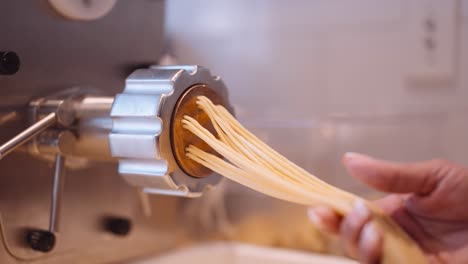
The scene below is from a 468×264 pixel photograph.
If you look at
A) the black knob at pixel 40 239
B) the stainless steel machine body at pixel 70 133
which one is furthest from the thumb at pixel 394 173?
the black knob at pixel 40 239

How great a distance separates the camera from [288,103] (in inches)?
34.2

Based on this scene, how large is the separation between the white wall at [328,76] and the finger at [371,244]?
393mm

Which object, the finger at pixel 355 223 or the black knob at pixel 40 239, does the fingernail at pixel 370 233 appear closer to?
the finger at pixel 355 223

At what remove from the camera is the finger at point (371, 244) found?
390 mm

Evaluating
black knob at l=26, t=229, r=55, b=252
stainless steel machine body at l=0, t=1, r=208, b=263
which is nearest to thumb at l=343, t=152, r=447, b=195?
stainless steel machine body at l=0, t=1, r=208, b=263

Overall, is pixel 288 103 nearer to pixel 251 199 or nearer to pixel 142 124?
pixel 251 199

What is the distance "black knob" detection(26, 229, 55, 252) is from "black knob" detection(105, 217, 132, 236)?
0.12 m

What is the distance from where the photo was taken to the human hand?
412 mm

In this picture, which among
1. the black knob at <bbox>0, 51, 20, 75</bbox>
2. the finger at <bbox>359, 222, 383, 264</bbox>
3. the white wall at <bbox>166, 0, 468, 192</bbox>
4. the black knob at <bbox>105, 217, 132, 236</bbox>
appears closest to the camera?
the finger at <bbox>359, 222, 383, 264</bbox>

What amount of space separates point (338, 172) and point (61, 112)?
0.44 meters

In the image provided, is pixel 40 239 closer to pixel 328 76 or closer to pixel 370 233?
pixel 370 233

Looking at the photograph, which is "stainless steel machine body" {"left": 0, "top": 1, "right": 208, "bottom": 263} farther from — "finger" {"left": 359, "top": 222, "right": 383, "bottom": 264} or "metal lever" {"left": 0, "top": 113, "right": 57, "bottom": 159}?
"finger" {"left": 359, "top": 222, "right": 383, "bottom": 264}

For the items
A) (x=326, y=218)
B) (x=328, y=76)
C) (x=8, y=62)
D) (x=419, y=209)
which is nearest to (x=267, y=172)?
(x=326, y=218)

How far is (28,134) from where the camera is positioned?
50 centimetres
